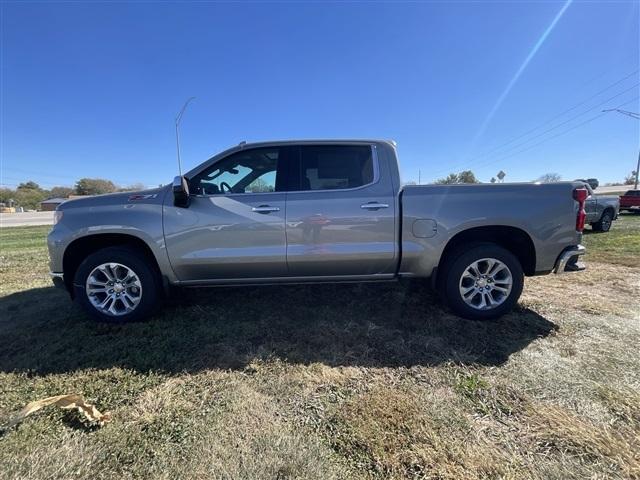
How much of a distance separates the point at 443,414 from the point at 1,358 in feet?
11.8

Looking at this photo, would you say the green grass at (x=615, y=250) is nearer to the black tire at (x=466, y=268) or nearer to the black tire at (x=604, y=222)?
the black tire at (x=604, y=222)

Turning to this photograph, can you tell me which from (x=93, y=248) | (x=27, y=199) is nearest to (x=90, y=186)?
(x=27, y=199)

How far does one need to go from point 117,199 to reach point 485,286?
3.90 meters

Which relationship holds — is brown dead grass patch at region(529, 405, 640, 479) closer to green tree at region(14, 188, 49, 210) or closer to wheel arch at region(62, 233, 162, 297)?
wheel arch at region(62, 233, 162, 297)

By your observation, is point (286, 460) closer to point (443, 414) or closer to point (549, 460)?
point (443, 414)

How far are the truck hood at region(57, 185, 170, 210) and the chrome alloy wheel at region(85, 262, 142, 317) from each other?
0.66 metres

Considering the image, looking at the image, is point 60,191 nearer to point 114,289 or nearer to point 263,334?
point 114,289

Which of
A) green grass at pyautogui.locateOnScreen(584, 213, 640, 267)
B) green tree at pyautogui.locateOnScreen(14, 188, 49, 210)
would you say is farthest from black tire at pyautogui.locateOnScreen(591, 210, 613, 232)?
green tree at pyautogui.locateOnScreen(14, 188, 49, 210)

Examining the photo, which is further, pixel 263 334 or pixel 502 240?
pixel 502 240

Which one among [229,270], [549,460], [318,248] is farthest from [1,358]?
[549,460]

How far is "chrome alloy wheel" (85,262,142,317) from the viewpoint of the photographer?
356cm

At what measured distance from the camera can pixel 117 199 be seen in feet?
11.8

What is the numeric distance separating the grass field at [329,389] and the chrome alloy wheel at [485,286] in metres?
0.24

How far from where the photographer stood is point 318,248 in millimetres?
3537
